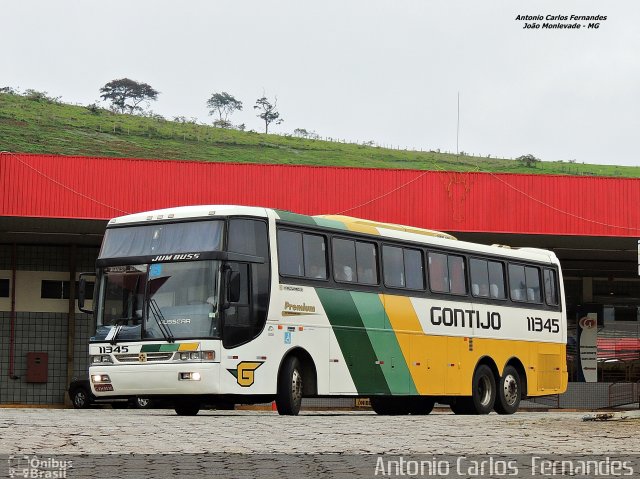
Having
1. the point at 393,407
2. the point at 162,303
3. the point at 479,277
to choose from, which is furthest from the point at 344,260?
the point at 393,407

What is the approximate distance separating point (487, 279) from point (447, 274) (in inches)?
56.5

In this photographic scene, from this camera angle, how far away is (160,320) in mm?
19297

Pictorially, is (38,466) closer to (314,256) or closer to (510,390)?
(314,256)

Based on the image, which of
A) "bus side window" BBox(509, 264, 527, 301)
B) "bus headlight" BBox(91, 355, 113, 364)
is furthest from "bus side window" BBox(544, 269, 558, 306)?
"bus headlight" BBox(91, 355, 113, 364)

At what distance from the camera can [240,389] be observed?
19.1 meters

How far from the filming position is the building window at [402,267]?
22672 millimetres

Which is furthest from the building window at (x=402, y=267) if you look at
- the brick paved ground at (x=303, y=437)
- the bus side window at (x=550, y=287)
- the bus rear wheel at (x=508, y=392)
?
the brick paved ground at (x=303, y=437)

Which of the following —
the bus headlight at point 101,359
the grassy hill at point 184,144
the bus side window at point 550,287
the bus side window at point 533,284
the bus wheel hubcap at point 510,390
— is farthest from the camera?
the grassy hill at point 184,144

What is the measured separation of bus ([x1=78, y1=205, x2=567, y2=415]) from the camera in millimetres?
19109

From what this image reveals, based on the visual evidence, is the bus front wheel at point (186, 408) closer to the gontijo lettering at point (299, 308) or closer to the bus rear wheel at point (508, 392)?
the gontijo lettering at point (299, 308)

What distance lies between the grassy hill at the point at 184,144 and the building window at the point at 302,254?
74.4m

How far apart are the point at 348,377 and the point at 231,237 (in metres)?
3.59

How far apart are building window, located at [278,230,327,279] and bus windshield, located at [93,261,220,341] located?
142 centimetres

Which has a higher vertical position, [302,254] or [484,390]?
[302,254]
